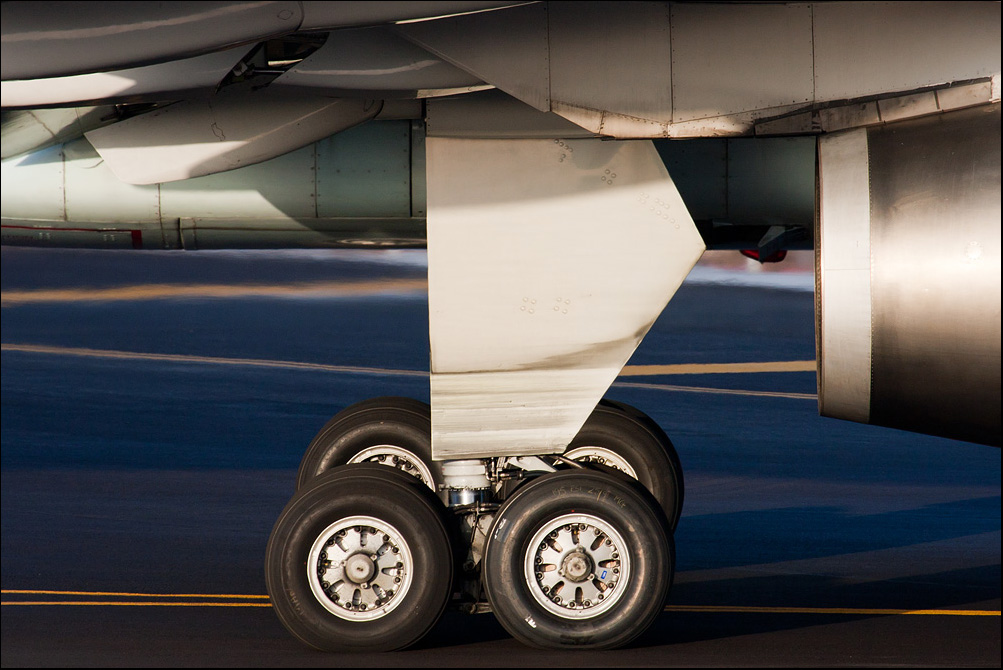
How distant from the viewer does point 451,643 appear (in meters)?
5.94

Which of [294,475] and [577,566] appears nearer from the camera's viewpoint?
[577,566]

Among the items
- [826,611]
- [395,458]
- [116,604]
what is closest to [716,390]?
[395,458]

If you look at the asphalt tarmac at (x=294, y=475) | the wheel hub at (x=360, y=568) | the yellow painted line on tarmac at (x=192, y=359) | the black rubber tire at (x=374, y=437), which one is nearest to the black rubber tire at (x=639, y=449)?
the asphalt tarmac at (x=294, y=475)

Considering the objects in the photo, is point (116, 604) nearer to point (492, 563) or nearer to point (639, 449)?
point (492, 563)

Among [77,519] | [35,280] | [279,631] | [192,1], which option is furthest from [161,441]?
[35,280]

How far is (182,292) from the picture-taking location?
22078 mm

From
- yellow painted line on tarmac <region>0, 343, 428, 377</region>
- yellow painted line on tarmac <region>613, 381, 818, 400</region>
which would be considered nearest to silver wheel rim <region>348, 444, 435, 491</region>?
yellow painted line on tarmac <region>613, 381, 818, 400</region>

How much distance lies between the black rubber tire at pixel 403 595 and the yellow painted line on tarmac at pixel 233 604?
1173mm

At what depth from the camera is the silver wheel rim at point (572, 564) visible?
5586 millimetres

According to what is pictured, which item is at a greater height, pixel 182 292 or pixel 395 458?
pixel 182 292

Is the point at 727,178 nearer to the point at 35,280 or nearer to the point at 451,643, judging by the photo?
the point at 451,643

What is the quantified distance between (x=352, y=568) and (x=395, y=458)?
221 cm

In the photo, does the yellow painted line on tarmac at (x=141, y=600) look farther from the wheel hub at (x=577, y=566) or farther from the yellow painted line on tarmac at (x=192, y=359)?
the yellow painted line on tarmac at (x=192, y=359)

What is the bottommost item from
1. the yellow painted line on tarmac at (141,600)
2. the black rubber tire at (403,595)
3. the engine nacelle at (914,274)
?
the yellow painted line on tarmac at (141,600)
